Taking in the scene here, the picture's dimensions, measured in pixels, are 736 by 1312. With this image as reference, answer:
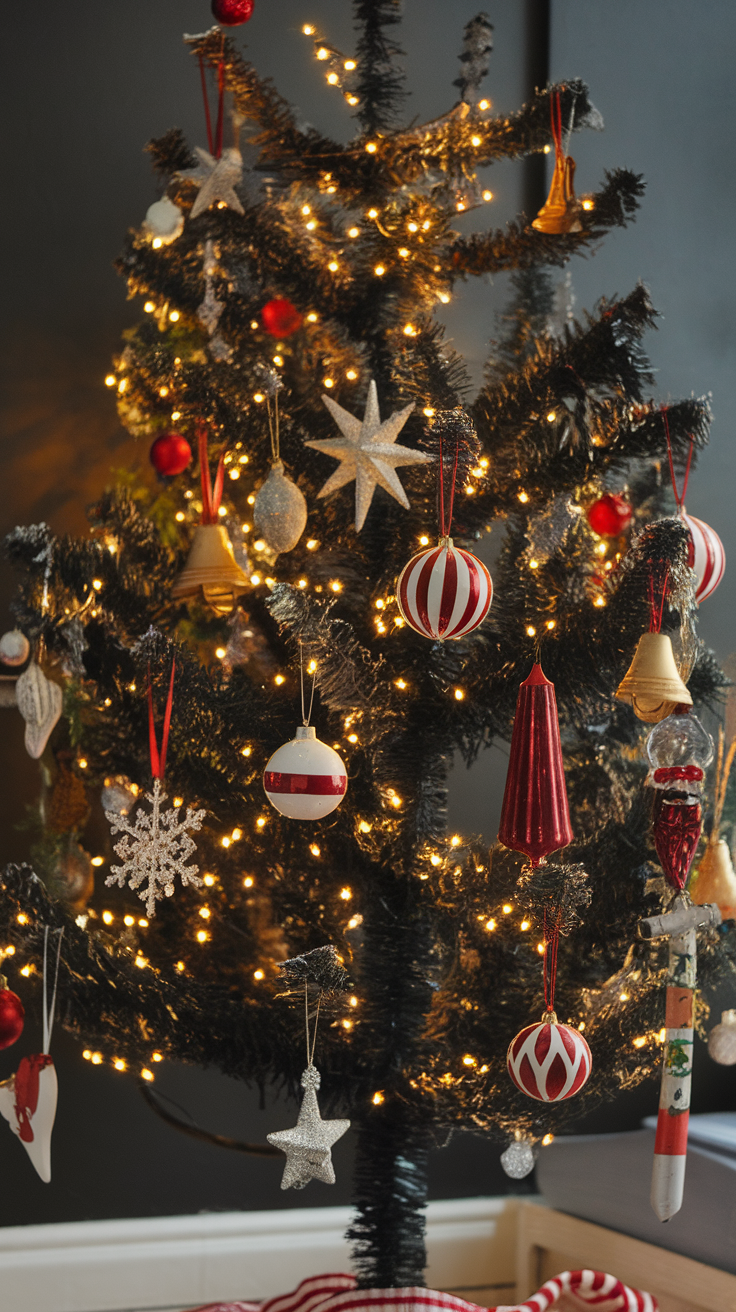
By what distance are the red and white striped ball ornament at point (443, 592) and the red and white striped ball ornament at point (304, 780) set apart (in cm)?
13

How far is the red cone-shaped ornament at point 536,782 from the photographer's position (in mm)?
844

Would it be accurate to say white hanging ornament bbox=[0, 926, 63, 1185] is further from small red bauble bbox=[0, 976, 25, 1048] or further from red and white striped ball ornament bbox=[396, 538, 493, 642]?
red and white striped ball ornament bbox=[396, 538, 493, 642]

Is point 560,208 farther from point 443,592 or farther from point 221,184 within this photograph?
point 443,592

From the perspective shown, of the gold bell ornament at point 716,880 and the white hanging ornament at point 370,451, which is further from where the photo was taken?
the gold bell ornament at point 716,880

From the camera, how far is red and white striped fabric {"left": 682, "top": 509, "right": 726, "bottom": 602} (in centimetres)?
104

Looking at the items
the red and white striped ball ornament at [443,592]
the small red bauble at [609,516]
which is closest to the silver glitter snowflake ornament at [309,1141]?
the red and white striped ball ornament at [443,592]

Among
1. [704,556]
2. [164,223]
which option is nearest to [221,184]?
[164,223]

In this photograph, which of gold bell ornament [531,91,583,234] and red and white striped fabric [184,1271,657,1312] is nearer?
gold bell ornament [531,91,583,234]

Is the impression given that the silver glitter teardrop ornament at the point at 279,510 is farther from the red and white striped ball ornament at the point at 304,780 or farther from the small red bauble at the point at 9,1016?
the small red bauble at the point at 9,1016

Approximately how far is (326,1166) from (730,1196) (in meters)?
0.56

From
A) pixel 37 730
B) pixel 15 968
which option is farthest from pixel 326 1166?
pixel 37 730

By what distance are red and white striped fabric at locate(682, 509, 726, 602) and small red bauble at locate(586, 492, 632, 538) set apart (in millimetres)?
131

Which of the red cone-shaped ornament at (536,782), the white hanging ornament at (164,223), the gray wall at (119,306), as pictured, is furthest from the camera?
the gray wall at (119,306)

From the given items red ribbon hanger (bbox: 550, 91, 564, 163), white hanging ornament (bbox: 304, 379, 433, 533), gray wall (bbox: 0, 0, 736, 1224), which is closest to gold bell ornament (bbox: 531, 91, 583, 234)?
red ribbon hanger (bbox: 550, 91, 564, 163)
